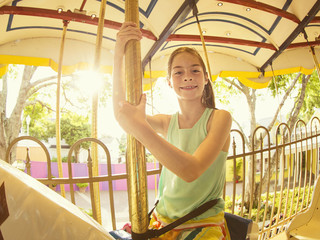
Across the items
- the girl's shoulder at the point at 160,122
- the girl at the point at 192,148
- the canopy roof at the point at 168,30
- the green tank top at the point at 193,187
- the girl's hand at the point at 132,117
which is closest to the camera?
the girl's hand at the point at 132,117

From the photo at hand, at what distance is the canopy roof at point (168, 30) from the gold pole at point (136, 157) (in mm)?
2189

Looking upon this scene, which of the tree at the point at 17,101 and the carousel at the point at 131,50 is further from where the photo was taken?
the tree at the point at 17,101

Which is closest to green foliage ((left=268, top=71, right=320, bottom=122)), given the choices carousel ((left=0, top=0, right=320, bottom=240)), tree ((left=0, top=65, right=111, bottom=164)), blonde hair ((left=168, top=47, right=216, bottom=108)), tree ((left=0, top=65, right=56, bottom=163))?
carousel ((left=0, top=0, right=320, bottom=240))

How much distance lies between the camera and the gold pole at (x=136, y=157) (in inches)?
21.9

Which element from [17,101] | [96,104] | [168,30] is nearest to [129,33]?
[96,104]

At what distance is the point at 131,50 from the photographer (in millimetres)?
571

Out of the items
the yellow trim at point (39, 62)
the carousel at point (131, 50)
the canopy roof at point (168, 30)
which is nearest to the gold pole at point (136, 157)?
the carousel at point (131, 50)

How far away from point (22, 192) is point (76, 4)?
3.19 metres

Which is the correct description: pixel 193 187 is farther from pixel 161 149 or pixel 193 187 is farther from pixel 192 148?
pixel 161 149

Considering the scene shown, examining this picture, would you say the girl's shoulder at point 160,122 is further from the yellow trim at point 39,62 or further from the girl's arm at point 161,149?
the yellow trim at point 39,62

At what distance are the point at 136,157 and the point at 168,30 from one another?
10.5 feet

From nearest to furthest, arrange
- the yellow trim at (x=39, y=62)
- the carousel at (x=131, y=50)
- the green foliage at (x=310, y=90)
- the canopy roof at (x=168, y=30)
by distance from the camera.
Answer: the carousel at (x=131, y=50), the canopy roof at (x=168, y=30), the yellow trim at (x=39, y=62), the green foliage at (x=310, y=90)

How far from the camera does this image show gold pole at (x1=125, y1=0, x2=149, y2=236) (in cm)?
56

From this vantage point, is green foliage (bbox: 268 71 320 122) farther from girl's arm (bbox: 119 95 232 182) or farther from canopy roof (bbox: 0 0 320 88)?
girl's arm (bbox: 119 95 232 182)
